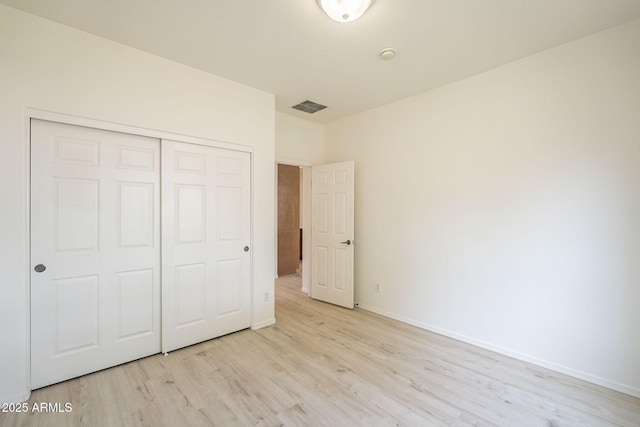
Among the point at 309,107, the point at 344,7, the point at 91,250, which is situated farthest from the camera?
the point at 309,107

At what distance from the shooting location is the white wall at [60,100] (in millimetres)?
2000

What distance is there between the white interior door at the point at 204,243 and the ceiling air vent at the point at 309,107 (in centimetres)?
112

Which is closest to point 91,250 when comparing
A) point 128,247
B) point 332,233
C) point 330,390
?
point 128,247

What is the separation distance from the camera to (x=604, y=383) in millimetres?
2252

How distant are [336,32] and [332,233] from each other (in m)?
2.66

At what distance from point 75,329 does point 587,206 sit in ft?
14.2

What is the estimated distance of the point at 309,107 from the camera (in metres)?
3.92

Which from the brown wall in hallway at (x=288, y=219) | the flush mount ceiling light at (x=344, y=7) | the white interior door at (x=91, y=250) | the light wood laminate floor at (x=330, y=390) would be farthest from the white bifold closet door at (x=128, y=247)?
the brown wall in hallway at (x=288, y=219)

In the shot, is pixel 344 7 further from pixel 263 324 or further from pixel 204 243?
pixel 263 324

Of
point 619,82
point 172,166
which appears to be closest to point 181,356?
point 172,166

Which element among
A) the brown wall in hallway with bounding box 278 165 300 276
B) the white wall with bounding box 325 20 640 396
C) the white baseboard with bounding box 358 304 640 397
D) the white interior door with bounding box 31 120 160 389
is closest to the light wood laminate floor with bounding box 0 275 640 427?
the white baseboard with bounding box 358 304 640 397

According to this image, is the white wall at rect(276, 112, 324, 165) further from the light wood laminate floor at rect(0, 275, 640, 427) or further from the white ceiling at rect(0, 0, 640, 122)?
the light wood laminate floor at rect(0, 275, 640, 427)

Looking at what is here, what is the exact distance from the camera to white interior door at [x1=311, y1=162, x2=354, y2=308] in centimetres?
408

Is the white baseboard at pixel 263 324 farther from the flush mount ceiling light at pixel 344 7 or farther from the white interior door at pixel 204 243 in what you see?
the flush mount ceiling light at pixel 344 7
